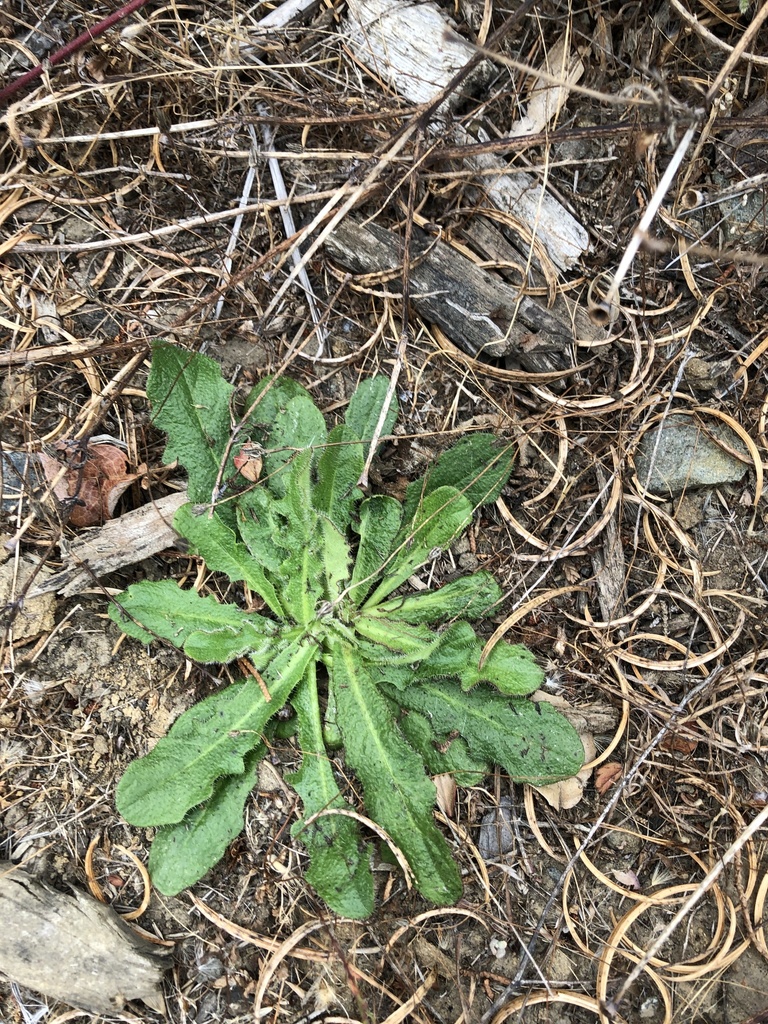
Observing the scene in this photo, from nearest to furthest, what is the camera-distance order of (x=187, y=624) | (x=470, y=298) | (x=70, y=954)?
(x=70, y=954) → (x=187, y=624) → (x=470, y=298)

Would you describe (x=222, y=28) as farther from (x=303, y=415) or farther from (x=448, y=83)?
(x=303, y=415)

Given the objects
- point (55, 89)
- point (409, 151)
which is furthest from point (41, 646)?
point (409, 151)

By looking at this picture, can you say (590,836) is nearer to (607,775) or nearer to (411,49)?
(607,775)

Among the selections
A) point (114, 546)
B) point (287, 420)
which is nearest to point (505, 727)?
point (287, 420)

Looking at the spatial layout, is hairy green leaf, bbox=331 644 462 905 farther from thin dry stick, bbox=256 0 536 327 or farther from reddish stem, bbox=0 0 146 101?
reddish stem, bbox=0 0 146 101

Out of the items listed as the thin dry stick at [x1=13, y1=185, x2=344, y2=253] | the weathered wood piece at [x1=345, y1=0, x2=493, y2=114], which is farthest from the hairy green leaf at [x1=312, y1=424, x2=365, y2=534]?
the weathered wood piece at [x1=345, y1=0, x2=493, y2=114]

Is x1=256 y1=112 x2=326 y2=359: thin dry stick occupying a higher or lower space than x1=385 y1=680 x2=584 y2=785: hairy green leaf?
higher
